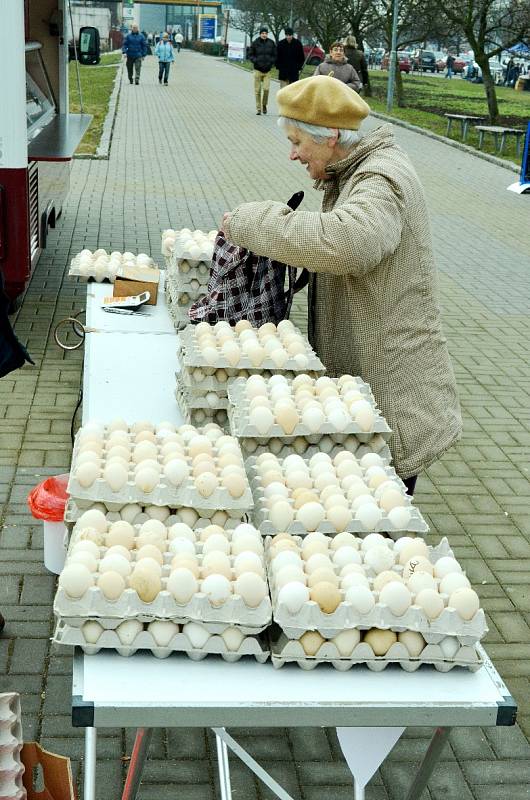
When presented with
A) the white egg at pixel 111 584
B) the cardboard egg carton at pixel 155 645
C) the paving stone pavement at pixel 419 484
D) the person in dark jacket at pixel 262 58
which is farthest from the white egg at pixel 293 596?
the person in dark jacket at pixel 262 58

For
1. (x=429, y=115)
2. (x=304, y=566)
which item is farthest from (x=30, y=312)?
(x=429, y=115)

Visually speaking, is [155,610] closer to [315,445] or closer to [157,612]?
[157,612]

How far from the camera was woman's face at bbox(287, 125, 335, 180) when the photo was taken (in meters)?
3.26

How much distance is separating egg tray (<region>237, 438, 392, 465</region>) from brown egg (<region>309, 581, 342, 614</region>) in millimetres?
829

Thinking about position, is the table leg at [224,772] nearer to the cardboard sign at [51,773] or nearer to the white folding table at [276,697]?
the cardboard sign at [51,773]

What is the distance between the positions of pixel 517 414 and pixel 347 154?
13.7ft

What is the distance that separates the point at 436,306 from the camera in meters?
3.49

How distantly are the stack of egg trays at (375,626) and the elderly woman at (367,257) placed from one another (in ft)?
3.92

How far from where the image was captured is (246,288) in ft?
13.4

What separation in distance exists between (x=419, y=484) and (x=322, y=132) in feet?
10.0

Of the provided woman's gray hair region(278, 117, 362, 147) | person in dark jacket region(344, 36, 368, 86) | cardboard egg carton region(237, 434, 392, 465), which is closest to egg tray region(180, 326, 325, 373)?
cardboard egg carton region(237, 434, 392, 465)

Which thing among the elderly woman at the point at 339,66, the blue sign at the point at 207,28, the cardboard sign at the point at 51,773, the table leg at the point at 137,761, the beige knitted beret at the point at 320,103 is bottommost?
the table leg at the point at 137,761

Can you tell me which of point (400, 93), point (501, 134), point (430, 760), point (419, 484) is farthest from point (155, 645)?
point (400, 93)

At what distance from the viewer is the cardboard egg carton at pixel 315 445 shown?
3.07 metres
